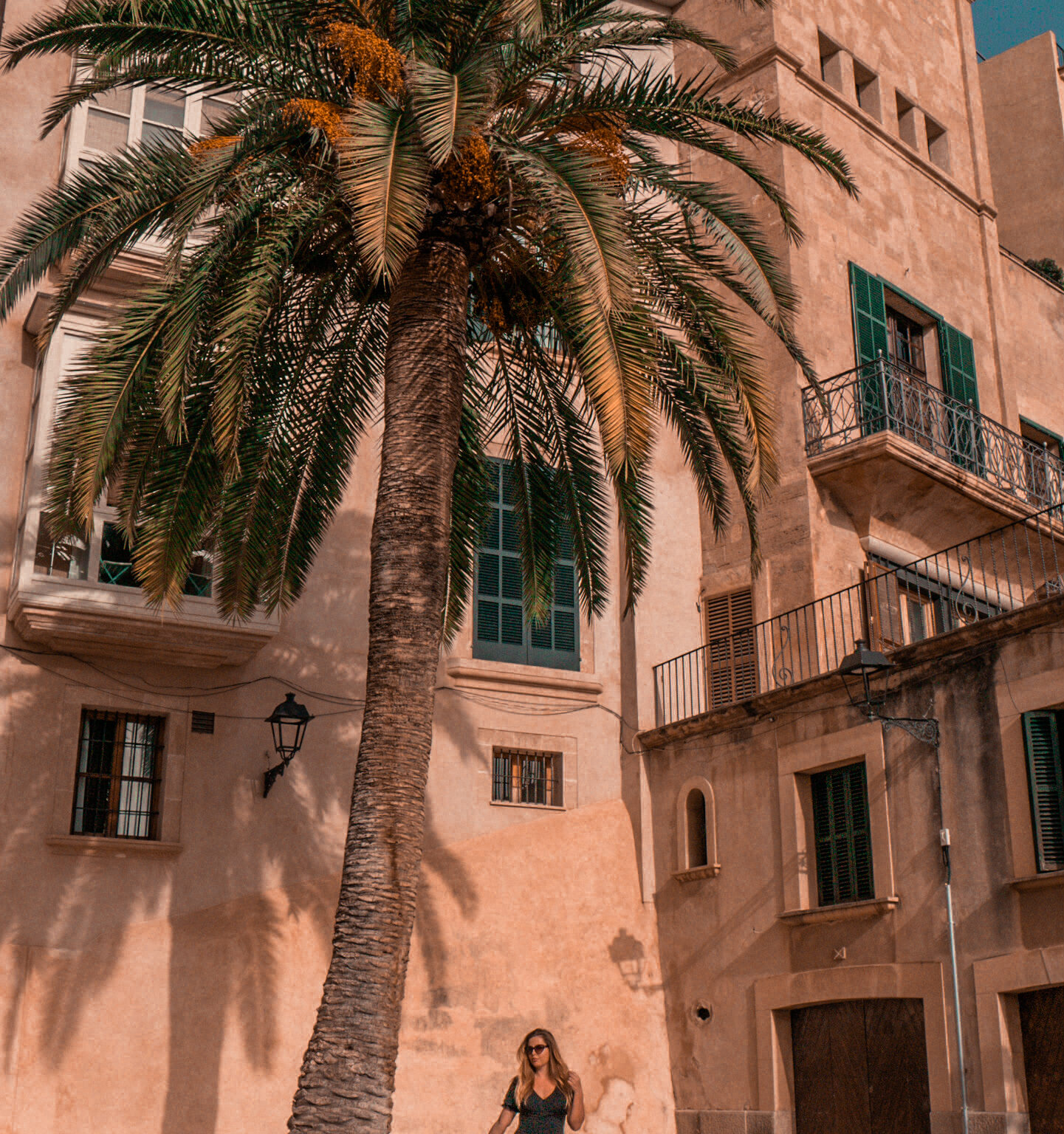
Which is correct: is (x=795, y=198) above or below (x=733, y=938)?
above

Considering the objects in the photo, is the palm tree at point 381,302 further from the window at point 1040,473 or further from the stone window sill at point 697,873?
the window at point 1040,473

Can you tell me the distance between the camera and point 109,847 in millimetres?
14031

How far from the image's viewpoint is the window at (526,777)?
1670 centimetres

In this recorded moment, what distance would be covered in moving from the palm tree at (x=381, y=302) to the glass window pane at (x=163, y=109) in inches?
171

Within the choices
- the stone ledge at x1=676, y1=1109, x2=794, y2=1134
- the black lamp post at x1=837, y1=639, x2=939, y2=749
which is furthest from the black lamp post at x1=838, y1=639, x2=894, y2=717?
the stone ledge at x1=676, y1=1109, x2=794, y2=1134

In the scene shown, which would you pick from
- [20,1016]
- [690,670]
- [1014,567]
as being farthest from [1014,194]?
[20,1016]

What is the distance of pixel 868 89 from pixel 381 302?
11.7 m

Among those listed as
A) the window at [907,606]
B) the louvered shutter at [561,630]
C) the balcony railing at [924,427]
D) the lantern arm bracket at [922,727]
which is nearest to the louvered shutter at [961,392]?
the balcony railing at [924,427]

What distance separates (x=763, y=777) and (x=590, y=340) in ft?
25.4

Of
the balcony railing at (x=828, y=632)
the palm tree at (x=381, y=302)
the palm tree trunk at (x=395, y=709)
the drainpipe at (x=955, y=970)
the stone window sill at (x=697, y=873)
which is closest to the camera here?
the palm tree trunk at (x=395, y=709)

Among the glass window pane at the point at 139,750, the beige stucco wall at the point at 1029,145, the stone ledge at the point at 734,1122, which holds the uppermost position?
the beige stucco wall at the point at 1029,145

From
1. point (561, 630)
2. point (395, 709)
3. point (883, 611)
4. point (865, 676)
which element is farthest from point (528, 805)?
point (395, 709)

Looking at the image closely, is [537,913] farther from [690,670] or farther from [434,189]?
[434,189]

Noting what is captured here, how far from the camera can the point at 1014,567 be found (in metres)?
20.0
